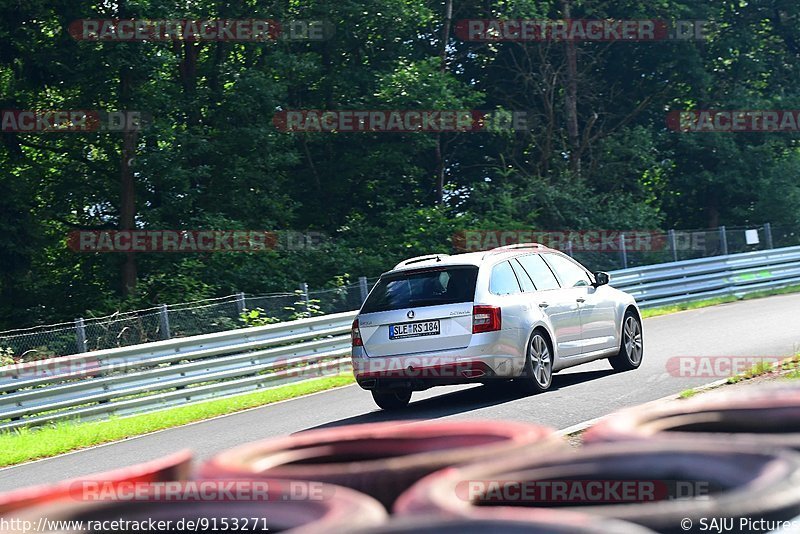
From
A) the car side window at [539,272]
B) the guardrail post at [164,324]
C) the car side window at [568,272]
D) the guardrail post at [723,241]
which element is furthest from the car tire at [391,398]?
the guardrail post at [723,241]

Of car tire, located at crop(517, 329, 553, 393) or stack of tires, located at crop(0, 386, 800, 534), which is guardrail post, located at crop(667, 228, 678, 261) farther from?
stack of tires, located at crop(0, 386, 800, 534)

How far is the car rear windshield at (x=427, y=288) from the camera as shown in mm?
12812

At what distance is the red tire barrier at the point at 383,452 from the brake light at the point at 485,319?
7947 mm

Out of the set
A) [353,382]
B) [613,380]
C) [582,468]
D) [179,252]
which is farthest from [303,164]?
[582,468]

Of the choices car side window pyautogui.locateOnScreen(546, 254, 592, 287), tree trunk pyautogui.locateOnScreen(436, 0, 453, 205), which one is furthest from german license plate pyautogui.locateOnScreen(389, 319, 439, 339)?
tree trunk pyautogui.locateOnScreen(436, 0, 453, 205)

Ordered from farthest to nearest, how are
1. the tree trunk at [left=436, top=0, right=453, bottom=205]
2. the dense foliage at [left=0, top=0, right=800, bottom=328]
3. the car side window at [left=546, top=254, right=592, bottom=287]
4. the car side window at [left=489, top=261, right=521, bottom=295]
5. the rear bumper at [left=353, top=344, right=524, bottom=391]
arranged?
1. the tree trunk at [left=436, top=0, right=453, bottom=205]
2. the dense foliage at [left=0, top=0, right=800, bottom=328]
3. the car side window at [left=546, top=254, right=592, bottom=287]
4. the car side window at [left=489, top=261, right=521, bottom=295]
5. the rear bumper at [left=353, top=344, right=524, bottom=391]

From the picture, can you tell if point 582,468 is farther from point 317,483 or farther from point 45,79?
point 45,79

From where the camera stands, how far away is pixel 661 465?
368cm

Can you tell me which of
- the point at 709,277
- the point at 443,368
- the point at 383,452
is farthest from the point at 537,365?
the point at 709,277

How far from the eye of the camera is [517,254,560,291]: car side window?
13820 mm

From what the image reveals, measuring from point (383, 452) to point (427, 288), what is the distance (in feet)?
28.0

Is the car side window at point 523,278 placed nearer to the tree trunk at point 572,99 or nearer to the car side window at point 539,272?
the car side window at point 539,272

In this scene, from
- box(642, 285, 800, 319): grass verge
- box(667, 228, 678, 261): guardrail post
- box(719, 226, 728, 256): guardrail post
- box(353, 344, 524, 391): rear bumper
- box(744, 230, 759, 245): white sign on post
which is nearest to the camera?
box(353, 344, 524, 391): rear bumper

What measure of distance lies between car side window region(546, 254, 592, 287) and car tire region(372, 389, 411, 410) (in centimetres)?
237
